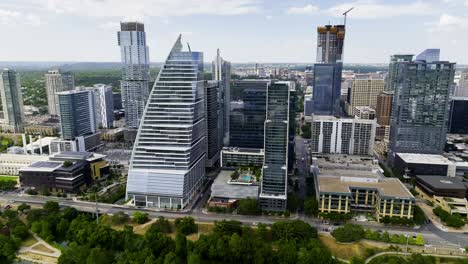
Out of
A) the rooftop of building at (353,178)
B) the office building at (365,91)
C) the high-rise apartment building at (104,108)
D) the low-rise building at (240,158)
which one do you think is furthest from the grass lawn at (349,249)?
the high-rise apartment building at (104,108)

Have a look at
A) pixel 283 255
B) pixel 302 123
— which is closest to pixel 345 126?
pixel 302 123

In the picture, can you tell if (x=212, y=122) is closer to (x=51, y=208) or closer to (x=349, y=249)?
(x=51, y=208)

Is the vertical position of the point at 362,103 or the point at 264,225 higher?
the point at 362,103

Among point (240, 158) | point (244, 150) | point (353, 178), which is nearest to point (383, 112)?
point (353, 178)

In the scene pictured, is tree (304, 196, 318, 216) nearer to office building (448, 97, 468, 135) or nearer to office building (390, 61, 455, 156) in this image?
office building (390, 61, 455, 156)

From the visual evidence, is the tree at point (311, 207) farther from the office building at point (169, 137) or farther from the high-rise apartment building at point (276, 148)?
the office building at point (169, 137)

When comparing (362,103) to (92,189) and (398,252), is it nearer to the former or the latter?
(398,252)

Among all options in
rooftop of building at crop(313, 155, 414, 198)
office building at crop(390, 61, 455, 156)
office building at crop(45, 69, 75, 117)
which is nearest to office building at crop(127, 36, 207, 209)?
rooftop of building at crop(313, 155, 414, 198)
